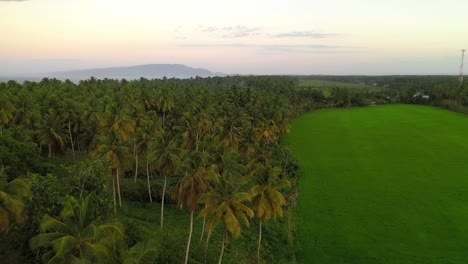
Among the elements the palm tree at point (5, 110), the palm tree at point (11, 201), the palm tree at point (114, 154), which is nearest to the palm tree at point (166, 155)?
the palm tree at point (114, 154)

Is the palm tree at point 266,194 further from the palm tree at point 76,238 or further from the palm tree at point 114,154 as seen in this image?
the palm tree at point 114,154

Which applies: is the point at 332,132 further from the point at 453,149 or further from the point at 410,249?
the point at 410,249

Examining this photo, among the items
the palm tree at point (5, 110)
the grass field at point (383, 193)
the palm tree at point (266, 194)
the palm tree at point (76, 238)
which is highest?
the palm tree at point (5, 110)

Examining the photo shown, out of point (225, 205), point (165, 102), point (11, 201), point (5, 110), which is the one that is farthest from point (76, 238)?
point (165, 102)

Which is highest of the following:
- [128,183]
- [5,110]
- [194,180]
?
[5,110]

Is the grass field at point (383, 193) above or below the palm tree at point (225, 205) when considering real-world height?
below

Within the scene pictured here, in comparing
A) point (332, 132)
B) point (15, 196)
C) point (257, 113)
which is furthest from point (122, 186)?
point (332, 132)

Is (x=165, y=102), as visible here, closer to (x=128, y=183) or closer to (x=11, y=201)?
(x=128, y=183)
